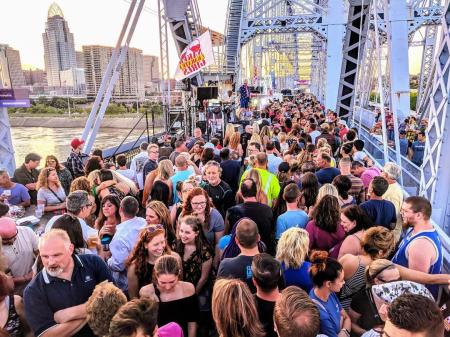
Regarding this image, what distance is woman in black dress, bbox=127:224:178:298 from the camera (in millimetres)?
2828

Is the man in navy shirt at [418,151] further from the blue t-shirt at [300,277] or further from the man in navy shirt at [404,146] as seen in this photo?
the blue t-shirt at [300,277]

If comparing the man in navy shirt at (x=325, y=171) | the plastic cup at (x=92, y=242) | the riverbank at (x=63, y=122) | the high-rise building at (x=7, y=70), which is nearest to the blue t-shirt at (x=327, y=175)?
the man in navy shirt at (x=325, y=171)

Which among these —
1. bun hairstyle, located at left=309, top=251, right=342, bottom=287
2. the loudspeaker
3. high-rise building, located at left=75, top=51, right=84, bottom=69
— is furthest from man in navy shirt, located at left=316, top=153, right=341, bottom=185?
high-rise building, located at left=75, top=51, right=84, bottom=69

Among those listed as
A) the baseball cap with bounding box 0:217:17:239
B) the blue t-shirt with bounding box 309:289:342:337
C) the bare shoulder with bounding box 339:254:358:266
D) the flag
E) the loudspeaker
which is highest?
the flag

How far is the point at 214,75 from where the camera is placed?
1934 centimetres

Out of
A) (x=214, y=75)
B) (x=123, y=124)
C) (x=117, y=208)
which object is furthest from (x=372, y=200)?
(x=123, y=124)

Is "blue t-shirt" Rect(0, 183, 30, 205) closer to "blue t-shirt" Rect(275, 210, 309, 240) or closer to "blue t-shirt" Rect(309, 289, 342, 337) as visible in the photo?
"blue t-shirt" Rect(275, 210, 309, 240)

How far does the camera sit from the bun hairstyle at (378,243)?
2.62 metres

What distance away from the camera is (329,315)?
88.5 inches

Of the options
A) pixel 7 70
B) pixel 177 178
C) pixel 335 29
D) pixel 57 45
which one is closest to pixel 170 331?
pixel 177 178

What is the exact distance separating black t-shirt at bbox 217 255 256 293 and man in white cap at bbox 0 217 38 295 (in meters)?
1.83

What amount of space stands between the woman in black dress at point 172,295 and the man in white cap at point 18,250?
1.36 m

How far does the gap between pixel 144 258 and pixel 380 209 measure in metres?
2.45

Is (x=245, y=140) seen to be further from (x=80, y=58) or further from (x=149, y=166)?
(x=80, y=58)
